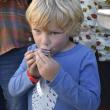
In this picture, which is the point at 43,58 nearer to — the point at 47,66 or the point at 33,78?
the point at 47,66

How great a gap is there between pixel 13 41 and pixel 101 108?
3.68ft

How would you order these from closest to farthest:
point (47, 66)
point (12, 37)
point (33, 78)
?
point (47, 66), point (33, 78), point (12, 37)

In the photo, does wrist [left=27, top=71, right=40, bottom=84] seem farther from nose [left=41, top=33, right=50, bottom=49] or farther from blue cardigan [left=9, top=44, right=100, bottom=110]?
nose [left=41, top=33, right=50, bottom=49]

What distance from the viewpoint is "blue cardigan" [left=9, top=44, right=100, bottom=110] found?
129 centimetres

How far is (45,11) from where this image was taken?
1347 mm

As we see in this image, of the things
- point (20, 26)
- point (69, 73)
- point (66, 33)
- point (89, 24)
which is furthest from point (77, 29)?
point (89, 24)

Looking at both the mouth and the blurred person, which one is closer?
the mouth

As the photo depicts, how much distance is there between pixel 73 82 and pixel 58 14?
26cm

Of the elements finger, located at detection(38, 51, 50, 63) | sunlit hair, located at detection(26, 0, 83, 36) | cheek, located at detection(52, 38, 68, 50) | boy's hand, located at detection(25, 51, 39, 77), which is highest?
sunlit hair, located at detection(26, 0, 83, 36)

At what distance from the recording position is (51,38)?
52.6 inches

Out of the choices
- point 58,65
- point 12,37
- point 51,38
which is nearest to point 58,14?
point 51,38

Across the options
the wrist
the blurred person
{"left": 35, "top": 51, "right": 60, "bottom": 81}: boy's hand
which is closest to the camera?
{"left": 35, "top": 51, "right": 60, "bottom": 81}: boy's hand

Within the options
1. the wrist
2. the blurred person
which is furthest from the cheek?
the blurred person

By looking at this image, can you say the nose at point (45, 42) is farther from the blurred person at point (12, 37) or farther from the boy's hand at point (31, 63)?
the blurred person at point (12, 37)
